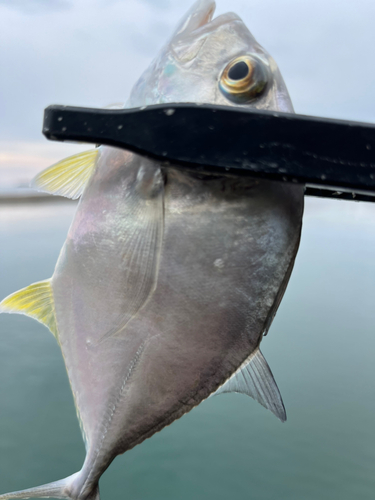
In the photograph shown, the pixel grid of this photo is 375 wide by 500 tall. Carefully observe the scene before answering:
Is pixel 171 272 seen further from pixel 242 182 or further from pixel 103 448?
pixel 103 448

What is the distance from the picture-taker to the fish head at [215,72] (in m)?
0.58

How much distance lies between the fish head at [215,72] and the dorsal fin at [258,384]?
0.39 meters

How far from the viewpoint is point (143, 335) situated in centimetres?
62

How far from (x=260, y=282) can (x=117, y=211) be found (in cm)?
22

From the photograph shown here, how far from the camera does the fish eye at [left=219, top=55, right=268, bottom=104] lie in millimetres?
577

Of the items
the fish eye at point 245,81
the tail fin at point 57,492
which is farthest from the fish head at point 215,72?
the tail fin at point 57,492

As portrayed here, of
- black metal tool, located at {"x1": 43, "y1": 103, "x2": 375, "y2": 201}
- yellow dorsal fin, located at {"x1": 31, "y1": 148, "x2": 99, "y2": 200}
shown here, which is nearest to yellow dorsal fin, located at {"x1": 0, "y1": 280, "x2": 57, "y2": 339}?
yellow dorsal fin, located at {"x1": 31, "y1": 148, "x2": 99, "y2": 200}

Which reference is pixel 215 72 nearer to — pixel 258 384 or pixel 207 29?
pixel 207 29

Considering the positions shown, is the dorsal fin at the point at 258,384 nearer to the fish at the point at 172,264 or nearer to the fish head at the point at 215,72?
the fish at the point at 172,264

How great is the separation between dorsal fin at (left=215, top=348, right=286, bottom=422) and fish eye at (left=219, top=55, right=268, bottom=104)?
0.39 metres

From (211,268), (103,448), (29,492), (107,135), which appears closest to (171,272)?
(211,268)

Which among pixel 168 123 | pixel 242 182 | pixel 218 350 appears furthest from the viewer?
pixel 218 350

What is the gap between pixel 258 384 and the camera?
72 cm

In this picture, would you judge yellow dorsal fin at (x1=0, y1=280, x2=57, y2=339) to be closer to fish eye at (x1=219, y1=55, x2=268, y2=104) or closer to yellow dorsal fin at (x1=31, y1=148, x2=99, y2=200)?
yellow dorsal fin at (x1=31, y1=148, x2=99, y2=200)
